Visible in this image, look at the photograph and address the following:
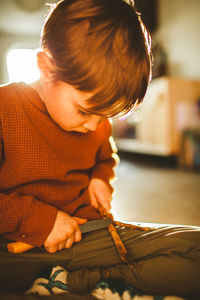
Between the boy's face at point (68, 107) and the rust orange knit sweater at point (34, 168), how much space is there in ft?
0.09

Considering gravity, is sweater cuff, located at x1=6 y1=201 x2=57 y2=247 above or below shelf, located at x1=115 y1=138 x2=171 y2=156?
above

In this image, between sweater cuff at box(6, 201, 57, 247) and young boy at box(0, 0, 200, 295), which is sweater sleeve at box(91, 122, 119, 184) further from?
sweater cuff at box(6, 201, 57, 247)

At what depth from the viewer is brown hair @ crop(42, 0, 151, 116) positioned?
0.36 m

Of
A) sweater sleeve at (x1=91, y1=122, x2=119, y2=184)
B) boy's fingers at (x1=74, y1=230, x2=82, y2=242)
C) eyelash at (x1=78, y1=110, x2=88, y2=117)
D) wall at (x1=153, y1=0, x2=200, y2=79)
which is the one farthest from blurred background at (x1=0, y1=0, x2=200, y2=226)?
eyelash at (x1=78, y1=110, x2=88, y2=117)

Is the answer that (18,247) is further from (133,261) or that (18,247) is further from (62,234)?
(133,261)

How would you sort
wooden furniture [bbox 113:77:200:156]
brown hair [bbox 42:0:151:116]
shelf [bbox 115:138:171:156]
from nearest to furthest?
1. brown hair [bbox 42:0:151:116]
2. wooden furniture [bbox 113:77:200:156]
3. shelf [bbox 115:138:171:156]

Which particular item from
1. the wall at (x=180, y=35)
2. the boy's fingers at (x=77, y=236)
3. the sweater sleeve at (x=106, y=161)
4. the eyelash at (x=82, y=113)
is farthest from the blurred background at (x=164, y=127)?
the eyelash at (x=82, y=113)

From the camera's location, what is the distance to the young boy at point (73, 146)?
1.21 ft

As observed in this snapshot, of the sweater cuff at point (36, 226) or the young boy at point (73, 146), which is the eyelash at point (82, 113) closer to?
the young boy at point (73, 146)

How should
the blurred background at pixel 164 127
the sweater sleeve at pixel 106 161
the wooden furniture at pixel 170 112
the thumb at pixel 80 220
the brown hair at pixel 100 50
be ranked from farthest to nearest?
the wooden furniture at pixel 170 112 → the blurred background at pixel 164 127 → the sweater sleeve at pixel 106 161 → the thumb at pixel 80 220 → the brown hair at pixel 100 50

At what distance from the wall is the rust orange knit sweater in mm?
2146

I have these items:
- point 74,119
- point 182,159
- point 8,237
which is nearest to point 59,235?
point 8,237

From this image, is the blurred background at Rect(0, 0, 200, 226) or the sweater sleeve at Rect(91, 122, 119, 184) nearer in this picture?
the sweater sleeve at Rect(91, 122, 119, 184)

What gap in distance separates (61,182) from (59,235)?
110 mm
